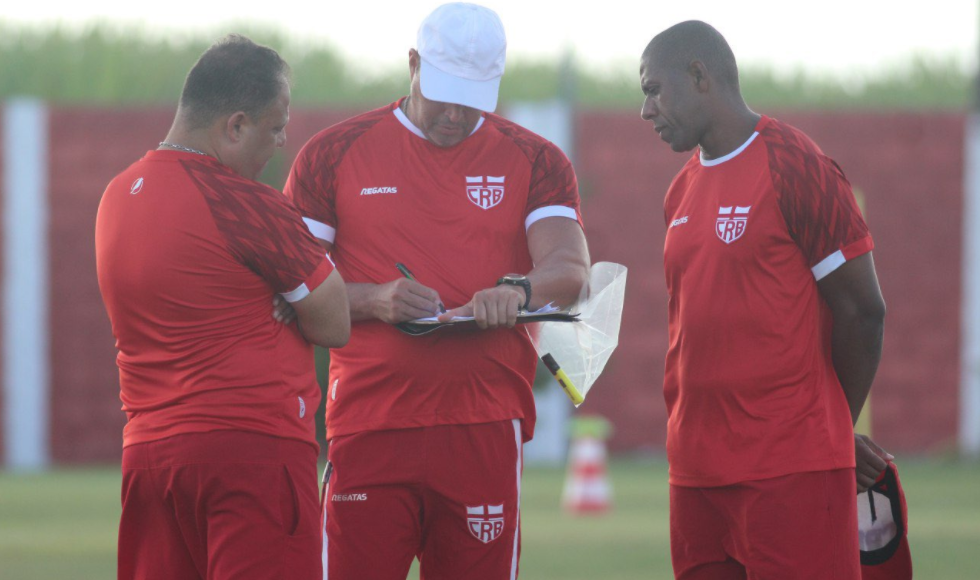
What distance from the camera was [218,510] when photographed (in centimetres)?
405

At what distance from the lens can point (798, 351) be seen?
436 centimetres

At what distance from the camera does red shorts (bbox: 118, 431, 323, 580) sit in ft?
13.2

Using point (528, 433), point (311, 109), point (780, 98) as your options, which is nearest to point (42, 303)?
point (311, 109)

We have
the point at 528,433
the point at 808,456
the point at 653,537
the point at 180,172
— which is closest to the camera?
the point at 180,172

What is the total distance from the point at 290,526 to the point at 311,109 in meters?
13.7

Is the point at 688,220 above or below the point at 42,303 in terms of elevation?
above

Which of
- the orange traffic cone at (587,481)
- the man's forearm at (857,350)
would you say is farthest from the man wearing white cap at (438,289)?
the orange traffic cone at (587,481)

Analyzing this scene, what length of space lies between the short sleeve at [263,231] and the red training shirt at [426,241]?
2.00ft

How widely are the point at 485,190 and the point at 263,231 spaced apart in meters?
0.96

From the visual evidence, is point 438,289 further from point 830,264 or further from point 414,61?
point 830,264

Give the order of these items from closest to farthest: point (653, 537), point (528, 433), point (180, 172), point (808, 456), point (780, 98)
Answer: point (180, 172) → point (808, 456) → point (528, 433) → point (653, 537) → point (780, 98)

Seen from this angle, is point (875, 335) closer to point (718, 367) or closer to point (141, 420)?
point (718, 367)

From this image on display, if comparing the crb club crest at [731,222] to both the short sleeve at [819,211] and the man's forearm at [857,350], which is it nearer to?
the short sleeve at [819,211]

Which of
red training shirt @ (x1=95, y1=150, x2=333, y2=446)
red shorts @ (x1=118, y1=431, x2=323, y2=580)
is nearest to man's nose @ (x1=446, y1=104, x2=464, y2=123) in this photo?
red training shirt @ (x1=95, y1=150, x2=333, y2=446)
